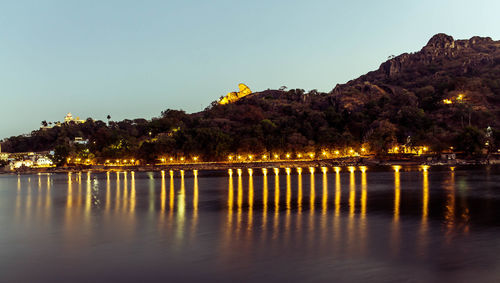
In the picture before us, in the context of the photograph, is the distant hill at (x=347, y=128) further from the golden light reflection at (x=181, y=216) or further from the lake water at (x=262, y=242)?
the lake water at (x=262, y=242)

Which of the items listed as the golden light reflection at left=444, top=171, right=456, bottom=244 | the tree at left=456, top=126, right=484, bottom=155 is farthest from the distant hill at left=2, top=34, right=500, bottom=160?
the golden light reflection at left=444, top=171, right=456, bottom=244

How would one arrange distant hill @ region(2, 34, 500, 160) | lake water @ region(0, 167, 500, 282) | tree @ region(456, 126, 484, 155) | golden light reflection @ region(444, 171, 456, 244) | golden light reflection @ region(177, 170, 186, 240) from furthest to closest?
distant hill @ region(2, 34, 500, 160)
tree @ region(456, 126, 484, 155)
golden light reflection @ region(177, 170, 186, 240)
golden light reflection @ region(444, 171, 456, 244)
lake water @ region(0, 167, 500, 282)

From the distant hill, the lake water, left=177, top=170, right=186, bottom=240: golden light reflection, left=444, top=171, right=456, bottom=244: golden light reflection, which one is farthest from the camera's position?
the distant hill

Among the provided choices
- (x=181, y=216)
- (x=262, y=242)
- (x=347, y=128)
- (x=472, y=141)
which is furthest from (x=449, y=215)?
(x=347, y=128)

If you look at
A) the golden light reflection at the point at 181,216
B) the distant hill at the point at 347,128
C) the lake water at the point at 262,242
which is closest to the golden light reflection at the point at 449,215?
the lake water at the point at 262,242

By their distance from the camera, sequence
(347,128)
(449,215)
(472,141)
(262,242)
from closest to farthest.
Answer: (262,242) < (449,215) < (472,141) < (347,128)

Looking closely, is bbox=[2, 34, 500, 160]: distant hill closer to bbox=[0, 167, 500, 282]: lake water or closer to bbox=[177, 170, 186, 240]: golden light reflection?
bbox=[177, 170, 186, 240]: golden light reflection

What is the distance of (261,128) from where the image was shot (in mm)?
148000

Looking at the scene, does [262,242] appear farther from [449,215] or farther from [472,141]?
[472,141]

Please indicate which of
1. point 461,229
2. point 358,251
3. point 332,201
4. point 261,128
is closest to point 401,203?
point 332,201

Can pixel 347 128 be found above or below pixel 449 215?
above

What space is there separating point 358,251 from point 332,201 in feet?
63.0

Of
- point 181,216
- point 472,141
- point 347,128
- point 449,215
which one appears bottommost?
point 181,216

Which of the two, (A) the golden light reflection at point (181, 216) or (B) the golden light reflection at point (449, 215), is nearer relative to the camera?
(B) the golden light reflection at point (449, 215)
